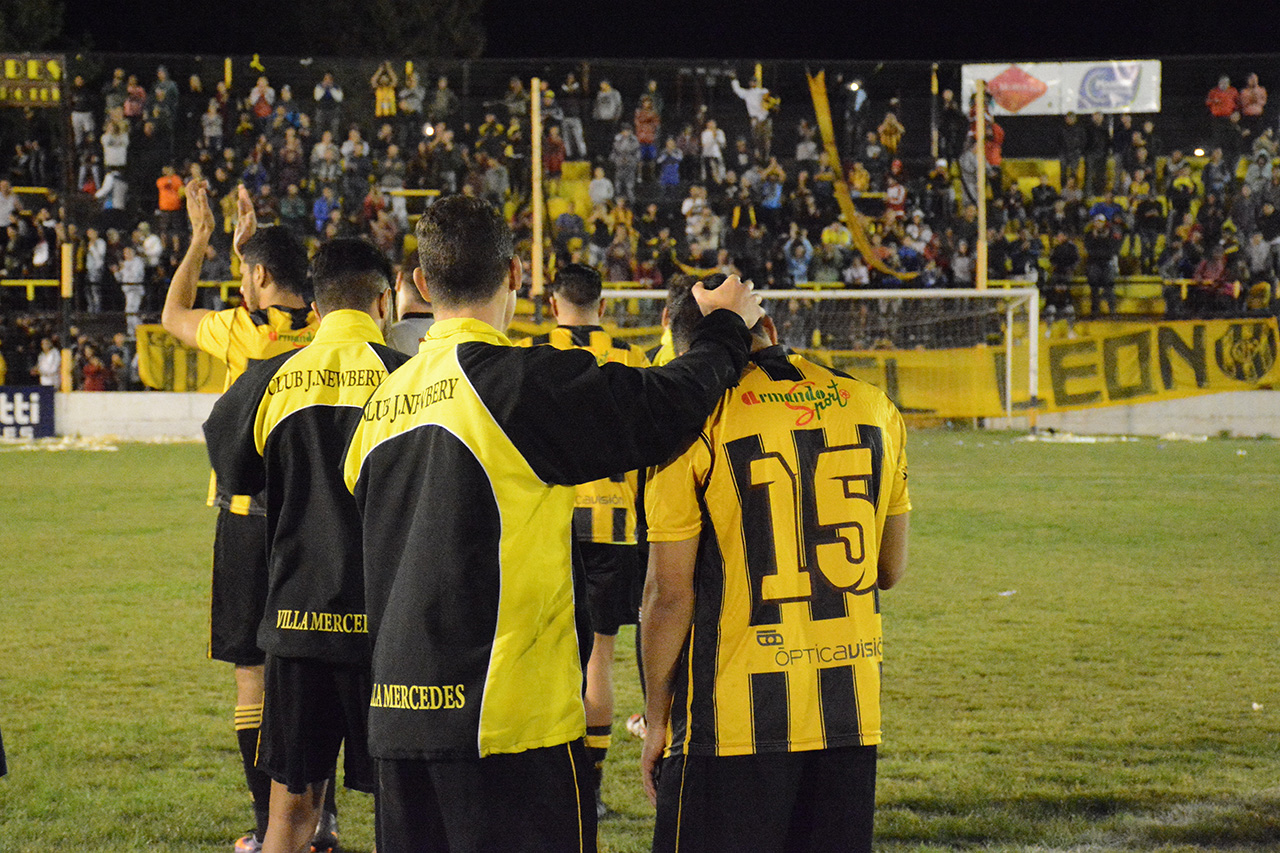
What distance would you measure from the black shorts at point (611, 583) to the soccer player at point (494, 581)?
8.36ft

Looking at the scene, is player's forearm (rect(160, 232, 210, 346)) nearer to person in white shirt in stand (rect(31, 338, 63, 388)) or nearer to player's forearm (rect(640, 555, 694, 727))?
player's forearm (rect(640, 555, 694, 727))

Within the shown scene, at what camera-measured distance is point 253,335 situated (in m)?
4.27

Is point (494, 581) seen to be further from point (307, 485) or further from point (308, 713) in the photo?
point (308, 713)

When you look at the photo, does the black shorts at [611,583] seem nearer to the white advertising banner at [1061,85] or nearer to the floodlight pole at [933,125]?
the floodlight pole at [933,125]

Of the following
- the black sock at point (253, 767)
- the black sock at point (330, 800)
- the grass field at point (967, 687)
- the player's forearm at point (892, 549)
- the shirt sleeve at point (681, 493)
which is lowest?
the grass field at point (967, 687)

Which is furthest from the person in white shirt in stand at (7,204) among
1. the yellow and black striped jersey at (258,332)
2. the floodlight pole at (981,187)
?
the yellow and black striped jersey at (258,332)

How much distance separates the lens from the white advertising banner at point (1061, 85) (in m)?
27.7

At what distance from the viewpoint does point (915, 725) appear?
5648 millimetres

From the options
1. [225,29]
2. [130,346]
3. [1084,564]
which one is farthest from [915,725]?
[225,29]

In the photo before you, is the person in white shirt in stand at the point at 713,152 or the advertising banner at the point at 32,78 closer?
the advertising banner at the point at 32,78

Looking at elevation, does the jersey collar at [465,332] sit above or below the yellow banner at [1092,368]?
above

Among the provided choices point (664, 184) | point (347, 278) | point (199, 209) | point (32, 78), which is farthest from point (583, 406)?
point (32, 78)

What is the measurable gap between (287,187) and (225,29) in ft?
70.1

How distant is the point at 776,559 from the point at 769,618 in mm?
130
